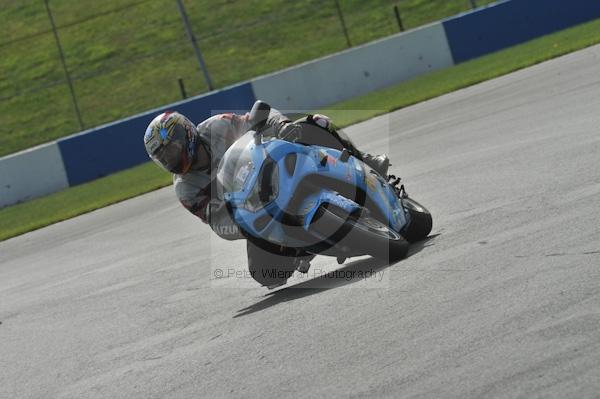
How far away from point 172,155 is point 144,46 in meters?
21.7

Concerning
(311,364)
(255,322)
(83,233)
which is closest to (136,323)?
(255,322)

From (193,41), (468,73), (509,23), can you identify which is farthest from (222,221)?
(509,23)

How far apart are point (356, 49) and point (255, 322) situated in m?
15.8

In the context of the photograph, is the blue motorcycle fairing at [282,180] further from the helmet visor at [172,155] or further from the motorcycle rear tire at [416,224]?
the helmet visor at [172,155]

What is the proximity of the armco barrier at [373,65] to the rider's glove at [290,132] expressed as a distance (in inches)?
578

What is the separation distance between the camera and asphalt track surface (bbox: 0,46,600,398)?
4.82m

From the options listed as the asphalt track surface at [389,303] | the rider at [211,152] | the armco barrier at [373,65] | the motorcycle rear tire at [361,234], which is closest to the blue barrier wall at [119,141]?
the armco barrier at [373,65]

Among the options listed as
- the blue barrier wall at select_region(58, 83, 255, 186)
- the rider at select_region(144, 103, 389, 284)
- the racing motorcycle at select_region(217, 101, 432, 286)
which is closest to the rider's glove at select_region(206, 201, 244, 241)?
the rider at select_region(144, 103, 389, 284)

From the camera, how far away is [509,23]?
2227 cm

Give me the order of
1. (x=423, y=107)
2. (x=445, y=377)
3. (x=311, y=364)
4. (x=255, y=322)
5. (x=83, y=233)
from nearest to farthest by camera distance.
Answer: (x=445, y=377) < (x=311, y=364) < (x=255, y=322) < (x=83, y=233) < (x=423, y=107)

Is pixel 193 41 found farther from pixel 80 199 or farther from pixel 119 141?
pixel 80 199

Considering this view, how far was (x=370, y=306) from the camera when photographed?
248 inches

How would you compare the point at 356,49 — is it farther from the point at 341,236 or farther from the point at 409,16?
the point at 341,236

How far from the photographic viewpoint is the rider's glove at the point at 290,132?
7172mm
